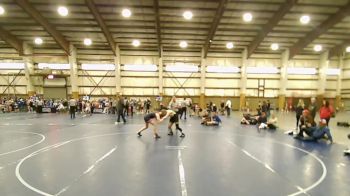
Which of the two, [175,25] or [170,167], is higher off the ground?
[175,25]

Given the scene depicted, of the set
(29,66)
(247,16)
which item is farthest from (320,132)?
(29,66)

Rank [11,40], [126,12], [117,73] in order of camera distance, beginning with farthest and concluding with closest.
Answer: [117,73], [11,40], [126,12]

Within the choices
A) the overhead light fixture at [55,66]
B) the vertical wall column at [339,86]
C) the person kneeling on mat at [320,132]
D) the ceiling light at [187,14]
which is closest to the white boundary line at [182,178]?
the person kneeling on mat at [320,132]

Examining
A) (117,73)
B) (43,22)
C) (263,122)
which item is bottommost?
(263,122)

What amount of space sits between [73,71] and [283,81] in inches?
1005

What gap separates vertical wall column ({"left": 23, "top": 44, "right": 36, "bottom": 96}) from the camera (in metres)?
26.5

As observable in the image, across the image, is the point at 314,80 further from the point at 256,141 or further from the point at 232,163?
the point at 232,163

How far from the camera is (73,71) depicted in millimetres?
27047

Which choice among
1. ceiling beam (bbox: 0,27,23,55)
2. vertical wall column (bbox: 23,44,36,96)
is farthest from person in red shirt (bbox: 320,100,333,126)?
vertical wall column (bbox: 23,44,36,96)

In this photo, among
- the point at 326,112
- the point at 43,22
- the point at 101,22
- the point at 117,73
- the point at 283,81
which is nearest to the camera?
the point at 326,112

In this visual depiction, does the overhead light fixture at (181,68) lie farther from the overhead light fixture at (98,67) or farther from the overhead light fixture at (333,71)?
the overhead light fixture at (333,71)

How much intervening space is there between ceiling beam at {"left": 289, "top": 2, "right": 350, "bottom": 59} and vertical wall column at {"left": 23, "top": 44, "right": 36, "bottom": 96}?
1193 inches

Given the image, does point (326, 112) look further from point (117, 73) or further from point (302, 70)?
point (117, 73)

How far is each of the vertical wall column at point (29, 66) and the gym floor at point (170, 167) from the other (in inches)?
788
